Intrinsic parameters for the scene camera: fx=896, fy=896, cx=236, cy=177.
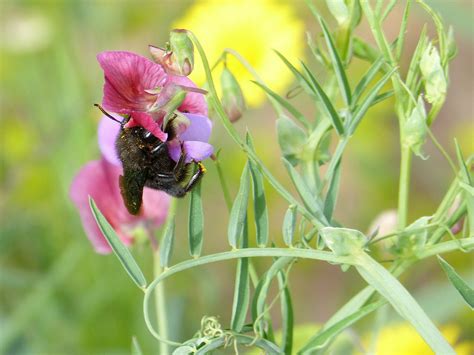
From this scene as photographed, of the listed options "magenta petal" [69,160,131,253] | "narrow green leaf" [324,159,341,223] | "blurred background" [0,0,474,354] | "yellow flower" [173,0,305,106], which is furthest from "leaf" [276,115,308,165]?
"yellow flower" [173,0,305,106]

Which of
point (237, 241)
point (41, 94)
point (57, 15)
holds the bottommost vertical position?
point (237, 241)

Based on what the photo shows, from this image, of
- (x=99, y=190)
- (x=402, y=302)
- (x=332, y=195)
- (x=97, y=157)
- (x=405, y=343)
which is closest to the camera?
(x=402, y=302)

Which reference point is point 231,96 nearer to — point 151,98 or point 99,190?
point 151,98

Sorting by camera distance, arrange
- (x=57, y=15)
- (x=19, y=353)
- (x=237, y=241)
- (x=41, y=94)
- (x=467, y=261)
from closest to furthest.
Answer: (x=237, y=241), (x=19, y=353), (x=467, y=261), (x=41, y=94), (x=57, y=15)

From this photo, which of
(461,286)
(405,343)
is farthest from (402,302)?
(405,343)

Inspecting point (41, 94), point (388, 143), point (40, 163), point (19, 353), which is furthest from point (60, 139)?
point (388, 143)

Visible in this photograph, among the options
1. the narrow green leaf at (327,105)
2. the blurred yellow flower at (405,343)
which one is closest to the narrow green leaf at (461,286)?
the narrow green leaf at (327,105)

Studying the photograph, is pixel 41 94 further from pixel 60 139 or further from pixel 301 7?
pixel 301 7
